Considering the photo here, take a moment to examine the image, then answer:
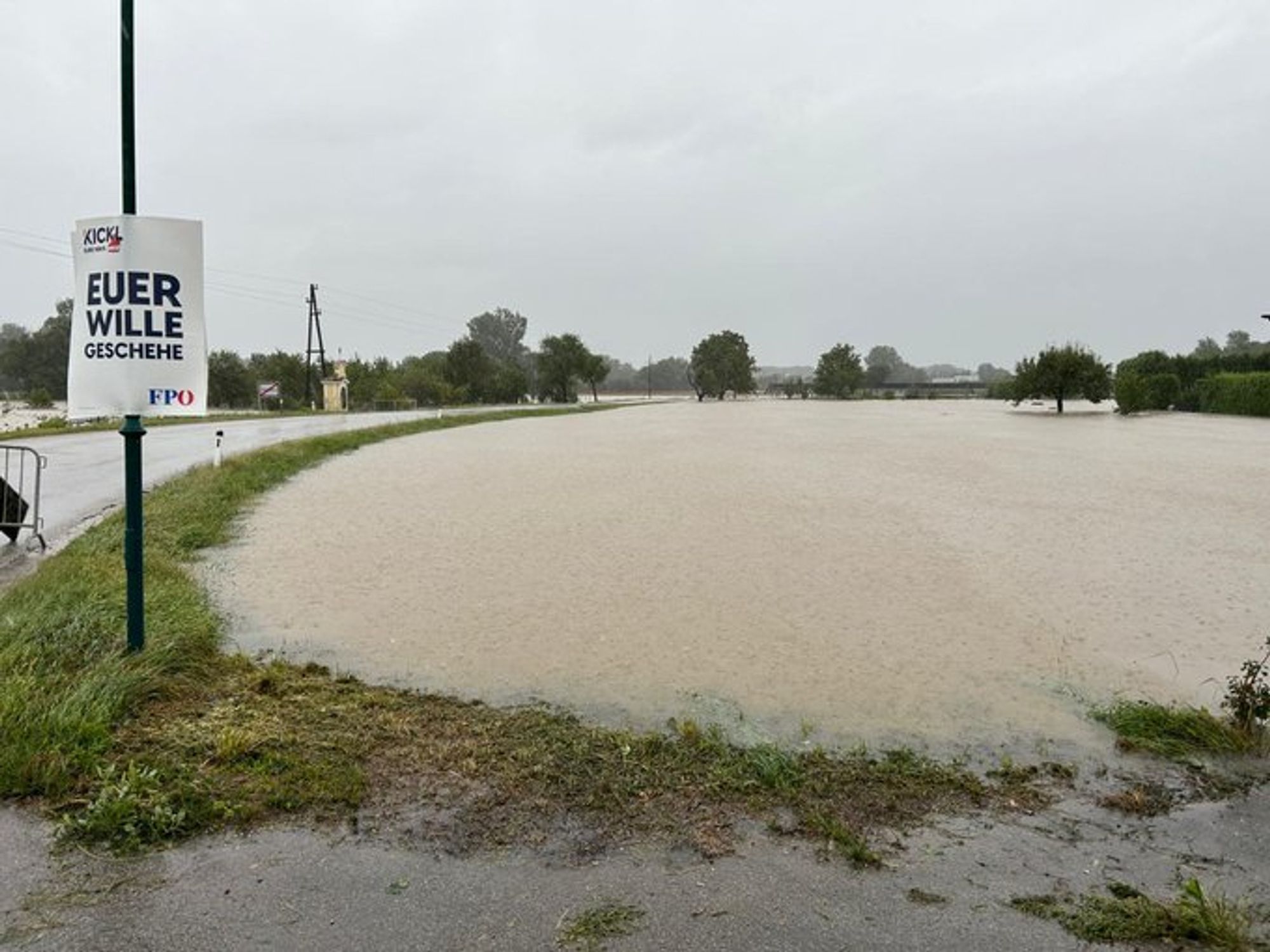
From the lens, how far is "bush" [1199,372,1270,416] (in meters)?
38.2

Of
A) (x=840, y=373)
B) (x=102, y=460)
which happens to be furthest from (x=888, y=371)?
(x=102, y=460)

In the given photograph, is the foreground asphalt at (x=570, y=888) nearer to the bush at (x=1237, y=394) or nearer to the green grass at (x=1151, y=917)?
the green grass at (x=1151, y=917)

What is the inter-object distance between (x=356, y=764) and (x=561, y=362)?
75.2 m

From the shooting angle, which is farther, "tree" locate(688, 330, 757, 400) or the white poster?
"tree" locate(688, 330, 757, 400)

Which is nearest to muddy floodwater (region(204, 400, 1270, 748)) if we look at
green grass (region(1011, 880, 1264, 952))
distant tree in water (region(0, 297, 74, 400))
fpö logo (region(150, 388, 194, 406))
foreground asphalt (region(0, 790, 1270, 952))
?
foreground asphalt (region(0, 790, 1270, 952))

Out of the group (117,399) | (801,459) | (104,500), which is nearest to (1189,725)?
(117,399)

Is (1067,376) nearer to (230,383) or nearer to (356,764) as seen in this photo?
(356,764)

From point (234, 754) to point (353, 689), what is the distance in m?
1.09

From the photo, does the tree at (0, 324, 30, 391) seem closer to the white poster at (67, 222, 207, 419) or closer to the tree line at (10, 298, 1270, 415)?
the tree line at (10, 298, 1270, 415)

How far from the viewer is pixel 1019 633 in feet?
19.7

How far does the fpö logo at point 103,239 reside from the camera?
3.73 metres

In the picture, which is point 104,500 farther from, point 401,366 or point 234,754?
point 401,366

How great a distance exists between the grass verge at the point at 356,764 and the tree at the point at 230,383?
62.2 m

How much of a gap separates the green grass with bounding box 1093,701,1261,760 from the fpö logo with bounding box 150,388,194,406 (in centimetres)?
476
